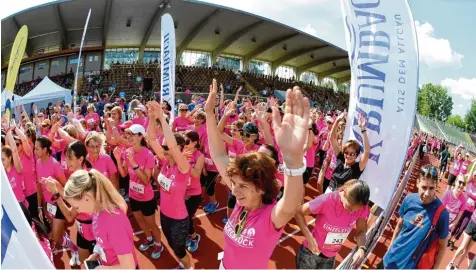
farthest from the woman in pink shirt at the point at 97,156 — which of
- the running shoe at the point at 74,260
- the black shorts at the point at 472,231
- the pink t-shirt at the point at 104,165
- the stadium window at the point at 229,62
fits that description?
the stadium window at the point at 229,62

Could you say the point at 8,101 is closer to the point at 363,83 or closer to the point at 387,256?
the point at 363,83

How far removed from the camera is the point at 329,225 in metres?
2.83

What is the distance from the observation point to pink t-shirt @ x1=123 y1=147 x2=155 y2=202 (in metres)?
3.93

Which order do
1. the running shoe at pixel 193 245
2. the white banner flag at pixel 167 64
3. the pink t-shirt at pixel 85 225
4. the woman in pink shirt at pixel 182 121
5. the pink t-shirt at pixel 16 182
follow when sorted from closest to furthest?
the pink t-shirt at pixel 85 225 < the pink t-shirt at pixel 16 182 < the running shoe at pixel 193 245 < the white banner flag at pixel 167 64 < the woman in pink shirt at pixel 182 121

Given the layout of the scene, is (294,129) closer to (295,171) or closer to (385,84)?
(295,171)

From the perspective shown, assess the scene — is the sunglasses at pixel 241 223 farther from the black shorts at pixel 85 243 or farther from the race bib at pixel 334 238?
the black shorts at pixel 85 243

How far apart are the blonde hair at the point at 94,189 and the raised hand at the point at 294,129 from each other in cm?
128

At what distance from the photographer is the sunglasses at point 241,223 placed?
202 centimetres

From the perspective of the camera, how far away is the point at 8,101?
4.05m

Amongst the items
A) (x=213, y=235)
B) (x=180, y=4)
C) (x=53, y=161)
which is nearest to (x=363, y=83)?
(x=213, y=235)

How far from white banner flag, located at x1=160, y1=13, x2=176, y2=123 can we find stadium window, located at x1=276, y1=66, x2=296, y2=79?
34.3m

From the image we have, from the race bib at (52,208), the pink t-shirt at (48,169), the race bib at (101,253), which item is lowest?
the race bib at (52,208)

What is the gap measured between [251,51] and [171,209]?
33.6 metres

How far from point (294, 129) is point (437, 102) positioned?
8990 centimetres
